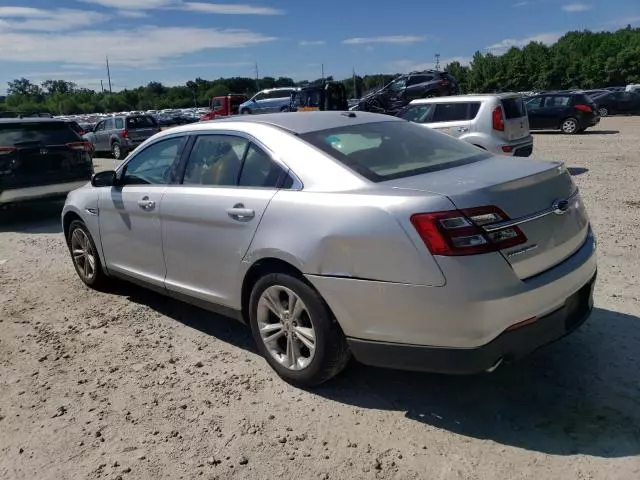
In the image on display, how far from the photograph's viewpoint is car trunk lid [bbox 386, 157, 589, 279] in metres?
2.81

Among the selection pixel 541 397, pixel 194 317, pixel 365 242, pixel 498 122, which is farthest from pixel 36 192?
pixel 541 397

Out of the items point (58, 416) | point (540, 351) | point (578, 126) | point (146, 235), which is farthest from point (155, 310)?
point (578, 126)

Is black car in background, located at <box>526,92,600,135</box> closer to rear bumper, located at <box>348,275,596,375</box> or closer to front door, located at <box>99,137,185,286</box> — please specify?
front door, located at <box>99,137,185,286</box>

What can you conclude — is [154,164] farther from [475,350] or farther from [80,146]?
[80,146]

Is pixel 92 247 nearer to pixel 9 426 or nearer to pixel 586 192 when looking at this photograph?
pixel 9 426

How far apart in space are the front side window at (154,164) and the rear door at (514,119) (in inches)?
294

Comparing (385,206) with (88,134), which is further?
(88,134)

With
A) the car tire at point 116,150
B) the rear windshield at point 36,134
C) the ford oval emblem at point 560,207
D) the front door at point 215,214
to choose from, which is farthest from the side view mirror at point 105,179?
the car tire at point 116,150

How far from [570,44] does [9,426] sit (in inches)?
3135

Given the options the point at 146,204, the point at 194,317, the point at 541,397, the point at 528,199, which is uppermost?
the point at 528,199

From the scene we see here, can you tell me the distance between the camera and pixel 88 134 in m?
23.0

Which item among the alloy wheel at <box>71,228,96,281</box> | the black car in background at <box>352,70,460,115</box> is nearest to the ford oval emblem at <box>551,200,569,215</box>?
the alloy wheel at <box>71,228,96,281</box>

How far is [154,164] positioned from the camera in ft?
14.9

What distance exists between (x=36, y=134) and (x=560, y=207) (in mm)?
8922
